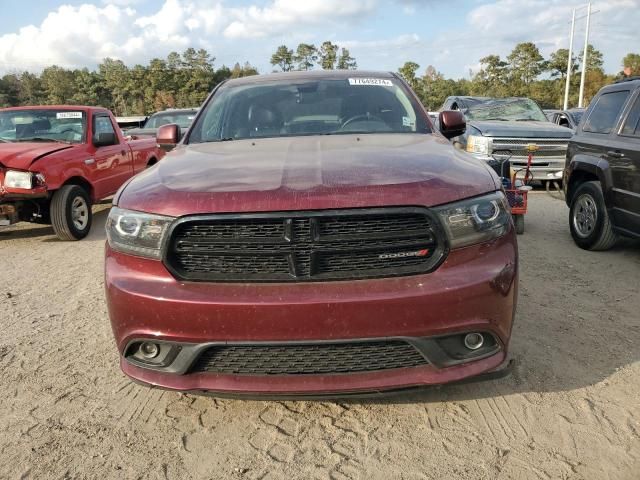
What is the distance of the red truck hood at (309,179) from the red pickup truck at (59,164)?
4168mm

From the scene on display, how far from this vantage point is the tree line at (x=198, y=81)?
4781 cm

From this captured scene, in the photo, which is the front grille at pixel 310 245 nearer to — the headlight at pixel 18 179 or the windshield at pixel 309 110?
the windshield at pixel 309 110

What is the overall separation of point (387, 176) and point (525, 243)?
14.0 feet

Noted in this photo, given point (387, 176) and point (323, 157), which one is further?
point (323, 157)

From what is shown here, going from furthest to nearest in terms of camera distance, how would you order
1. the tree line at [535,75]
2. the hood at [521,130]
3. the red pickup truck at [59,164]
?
the tree line at [535,75], the hood at [521,130], the red pickup truck at [59,164]

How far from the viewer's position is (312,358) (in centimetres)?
222

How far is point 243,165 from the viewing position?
2.58 m

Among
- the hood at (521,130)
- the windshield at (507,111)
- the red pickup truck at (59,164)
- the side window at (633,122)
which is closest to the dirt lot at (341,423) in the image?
the side window at (633,122)

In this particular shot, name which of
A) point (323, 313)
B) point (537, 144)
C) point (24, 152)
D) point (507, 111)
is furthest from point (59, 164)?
point (507, 111)

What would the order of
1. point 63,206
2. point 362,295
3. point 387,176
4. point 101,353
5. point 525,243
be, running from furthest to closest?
1. point 63,206
2. point 525,243
3. point 101,353
4. point 387,176
5. point 362,295

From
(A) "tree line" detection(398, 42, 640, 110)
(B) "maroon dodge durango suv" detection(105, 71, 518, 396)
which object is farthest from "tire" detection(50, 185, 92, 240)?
(A) "tree line" detection(398, 42, 640, 110)

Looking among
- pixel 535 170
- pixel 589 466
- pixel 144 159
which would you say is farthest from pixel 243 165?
pixel 535 170

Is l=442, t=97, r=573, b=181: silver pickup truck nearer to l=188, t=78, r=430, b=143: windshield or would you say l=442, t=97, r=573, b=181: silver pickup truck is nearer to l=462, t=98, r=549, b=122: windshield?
l=462, t=98, r=549, b=122: windshield

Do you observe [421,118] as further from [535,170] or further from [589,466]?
[535,170]
